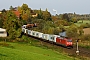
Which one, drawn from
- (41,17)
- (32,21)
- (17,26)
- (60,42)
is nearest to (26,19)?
(32,21)

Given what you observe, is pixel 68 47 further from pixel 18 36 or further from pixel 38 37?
pixel 38 37

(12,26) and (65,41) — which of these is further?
(12,26)

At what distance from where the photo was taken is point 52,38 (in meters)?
61.9

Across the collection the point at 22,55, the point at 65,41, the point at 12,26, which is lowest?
the point at 65,41

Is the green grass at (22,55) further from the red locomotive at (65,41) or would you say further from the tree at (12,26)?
the tree at (12,26)

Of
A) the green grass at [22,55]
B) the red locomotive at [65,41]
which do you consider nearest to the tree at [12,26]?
the red locomotive at [65,41]

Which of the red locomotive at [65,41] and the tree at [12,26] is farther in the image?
the tree at [12,26]

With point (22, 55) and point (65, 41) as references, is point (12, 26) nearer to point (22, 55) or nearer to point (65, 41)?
point (65, 41)

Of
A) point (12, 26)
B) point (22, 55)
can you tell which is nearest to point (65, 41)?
point (12, 26)

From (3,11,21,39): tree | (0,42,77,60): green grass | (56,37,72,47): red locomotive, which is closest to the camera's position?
(0,42,77,60): green grass

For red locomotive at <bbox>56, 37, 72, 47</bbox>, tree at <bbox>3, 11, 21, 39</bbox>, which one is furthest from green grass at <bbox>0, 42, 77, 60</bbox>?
tree at <bbox>3, 11, 21, 39</bbox>

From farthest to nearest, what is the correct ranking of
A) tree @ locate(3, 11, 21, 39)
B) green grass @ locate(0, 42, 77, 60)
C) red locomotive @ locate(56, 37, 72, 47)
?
tree @ locate(3, 11, 21, 39), red locomotive @ locate(56, 37, 72, 47), green grass @ locate(0, 42, 77, 60)

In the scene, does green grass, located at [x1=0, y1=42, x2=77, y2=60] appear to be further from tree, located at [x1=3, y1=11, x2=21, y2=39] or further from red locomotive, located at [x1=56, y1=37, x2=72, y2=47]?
tree, located at [x1=3, y1=11, x2=21, y2=39]

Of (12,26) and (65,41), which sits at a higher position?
(12,26)
